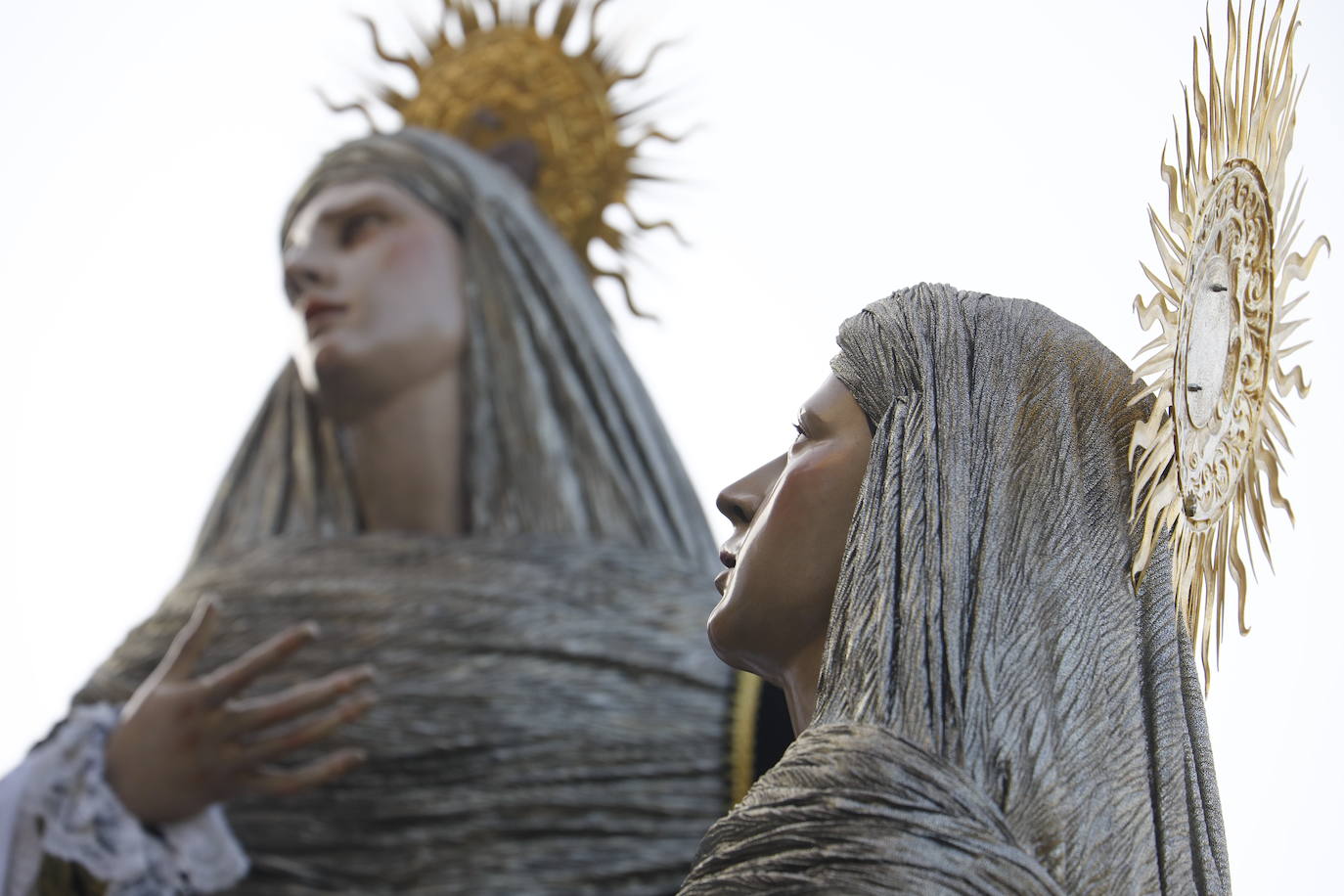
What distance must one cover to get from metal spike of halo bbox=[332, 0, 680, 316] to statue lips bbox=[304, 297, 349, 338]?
50cm

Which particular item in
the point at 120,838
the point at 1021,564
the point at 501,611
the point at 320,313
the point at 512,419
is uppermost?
the point at 320,313

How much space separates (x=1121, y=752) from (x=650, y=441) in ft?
5.60

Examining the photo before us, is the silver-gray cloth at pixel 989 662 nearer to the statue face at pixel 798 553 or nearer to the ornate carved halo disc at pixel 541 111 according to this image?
the statue face at pixel 798 553

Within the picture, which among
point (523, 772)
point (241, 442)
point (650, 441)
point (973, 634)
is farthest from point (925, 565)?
point (241, 442)

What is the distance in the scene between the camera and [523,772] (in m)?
2.36

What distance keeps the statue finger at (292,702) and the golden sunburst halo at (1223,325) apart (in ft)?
4.07

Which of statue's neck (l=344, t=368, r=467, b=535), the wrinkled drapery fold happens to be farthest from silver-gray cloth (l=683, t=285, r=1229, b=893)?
statue's neck (l=344, t=368, r=467, b=535)

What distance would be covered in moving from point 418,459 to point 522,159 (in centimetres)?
64

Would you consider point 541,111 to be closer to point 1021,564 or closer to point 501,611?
point 501,611

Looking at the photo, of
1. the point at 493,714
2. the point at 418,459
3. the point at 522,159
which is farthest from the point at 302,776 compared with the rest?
the point at 522,159

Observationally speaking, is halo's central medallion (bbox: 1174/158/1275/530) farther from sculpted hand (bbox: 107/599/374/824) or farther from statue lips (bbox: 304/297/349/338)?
statue lips (bbox: 304/297/349/338)

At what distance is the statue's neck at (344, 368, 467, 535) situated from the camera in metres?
2.71

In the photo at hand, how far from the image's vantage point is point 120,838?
2375 millimetres

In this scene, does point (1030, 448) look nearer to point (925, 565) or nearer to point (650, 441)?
point (925, 565)
